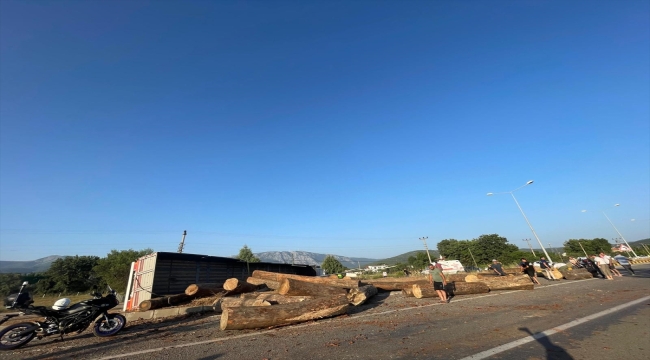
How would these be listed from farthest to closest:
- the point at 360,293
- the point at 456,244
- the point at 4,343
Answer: the point at 456,244 → the point at 360,293 → the point at 4,343

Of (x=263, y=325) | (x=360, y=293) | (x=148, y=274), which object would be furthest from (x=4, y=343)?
(x=148, y=274)

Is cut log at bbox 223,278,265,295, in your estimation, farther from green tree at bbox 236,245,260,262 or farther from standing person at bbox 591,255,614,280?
green tree at bbox 236,245,260,262

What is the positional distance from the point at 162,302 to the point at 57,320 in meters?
5.25

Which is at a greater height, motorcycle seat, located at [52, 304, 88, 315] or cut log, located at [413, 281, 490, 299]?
cut log, located at [413, 281, 490, 299]

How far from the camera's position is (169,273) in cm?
1842

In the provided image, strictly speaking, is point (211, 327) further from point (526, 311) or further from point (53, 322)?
point (526, 311)

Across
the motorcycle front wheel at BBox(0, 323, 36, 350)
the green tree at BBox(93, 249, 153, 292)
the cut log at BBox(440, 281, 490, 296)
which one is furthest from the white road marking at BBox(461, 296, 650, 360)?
the green tree at BBox(93, 249, 153, 292)

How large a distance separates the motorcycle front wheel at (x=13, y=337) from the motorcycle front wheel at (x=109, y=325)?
131 centimetres

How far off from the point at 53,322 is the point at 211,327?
4076mm

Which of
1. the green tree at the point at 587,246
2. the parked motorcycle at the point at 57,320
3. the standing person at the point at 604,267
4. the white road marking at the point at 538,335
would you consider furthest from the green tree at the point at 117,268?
the green tree at the point at 587,246

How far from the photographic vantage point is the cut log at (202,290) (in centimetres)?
1288

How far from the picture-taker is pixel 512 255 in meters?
80.6

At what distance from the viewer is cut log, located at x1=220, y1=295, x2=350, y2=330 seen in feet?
22.5

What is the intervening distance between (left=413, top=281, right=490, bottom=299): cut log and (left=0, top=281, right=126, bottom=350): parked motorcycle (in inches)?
450
